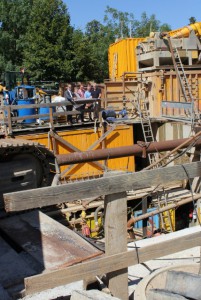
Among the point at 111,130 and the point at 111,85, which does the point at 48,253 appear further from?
the point at 111,85

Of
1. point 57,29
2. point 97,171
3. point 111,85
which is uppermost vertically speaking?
point 57,29

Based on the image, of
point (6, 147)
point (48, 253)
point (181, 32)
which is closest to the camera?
point (48, 253)

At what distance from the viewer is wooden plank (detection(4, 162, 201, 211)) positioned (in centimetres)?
312

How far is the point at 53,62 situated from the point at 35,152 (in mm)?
27890

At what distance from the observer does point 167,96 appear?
56.9ft

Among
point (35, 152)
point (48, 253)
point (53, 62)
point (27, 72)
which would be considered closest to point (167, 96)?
point (35, 152)

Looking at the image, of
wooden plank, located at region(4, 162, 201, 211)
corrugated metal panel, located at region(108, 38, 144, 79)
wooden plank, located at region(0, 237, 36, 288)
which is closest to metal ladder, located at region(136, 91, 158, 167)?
corrugated metal panel, located at region(108, 38, 144, 79)

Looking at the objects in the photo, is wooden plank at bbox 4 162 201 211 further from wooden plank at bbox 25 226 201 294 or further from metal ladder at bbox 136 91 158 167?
metal ladder at bbox 136 91 158 167

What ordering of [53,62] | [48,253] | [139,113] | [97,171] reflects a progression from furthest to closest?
1. [53,62]
2. [139,113]
3. [97,171]
4. [48,253]

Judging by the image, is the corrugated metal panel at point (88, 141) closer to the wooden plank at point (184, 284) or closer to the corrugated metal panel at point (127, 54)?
the corrugated metal panel at point (127, 54)

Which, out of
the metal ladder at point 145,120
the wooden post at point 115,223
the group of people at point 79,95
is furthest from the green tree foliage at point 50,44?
the wooden post at point 115,223

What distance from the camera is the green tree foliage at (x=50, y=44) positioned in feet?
113

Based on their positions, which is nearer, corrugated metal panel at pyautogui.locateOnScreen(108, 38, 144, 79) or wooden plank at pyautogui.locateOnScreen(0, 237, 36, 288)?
wooden plank at pyautogui.locateOnScreen(0, 237, 36, 288)

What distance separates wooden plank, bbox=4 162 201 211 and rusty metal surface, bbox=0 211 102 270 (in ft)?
3.26
